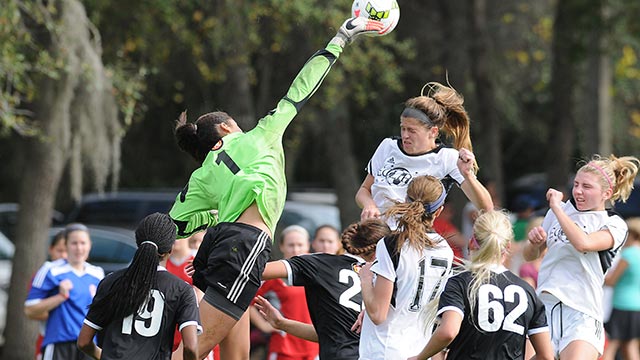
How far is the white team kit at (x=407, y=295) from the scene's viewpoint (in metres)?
5.84

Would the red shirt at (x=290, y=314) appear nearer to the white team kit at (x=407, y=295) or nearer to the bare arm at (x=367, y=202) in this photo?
the bare arm at (x=367, y=202)

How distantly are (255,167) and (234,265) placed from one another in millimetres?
607

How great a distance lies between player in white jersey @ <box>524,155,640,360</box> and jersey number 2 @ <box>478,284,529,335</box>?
49.6 inches

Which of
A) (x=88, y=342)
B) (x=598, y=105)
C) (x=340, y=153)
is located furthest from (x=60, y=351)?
(x=598, y=105)

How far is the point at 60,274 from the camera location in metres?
9.05

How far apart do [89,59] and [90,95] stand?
65 cm

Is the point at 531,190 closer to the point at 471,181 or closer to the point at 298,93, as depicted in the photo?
the point at 471,181

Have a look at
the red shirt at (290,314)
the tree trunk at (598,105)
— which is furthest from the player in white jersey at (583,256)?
the tree trunk at (598,105)

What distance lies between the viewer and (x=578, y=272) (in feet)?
23.3

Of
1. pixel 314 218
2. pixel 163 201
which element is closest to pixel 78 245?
pixel 314 218

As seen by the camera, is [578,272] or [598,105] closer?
[578,272]

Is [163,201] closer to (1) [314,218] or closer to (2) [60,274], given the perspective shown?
(1) [314,218]

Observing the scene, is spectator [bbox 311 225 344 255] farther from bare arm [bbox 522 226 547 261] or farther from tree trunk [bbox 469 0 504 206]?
tree trunk [bbox 469 0 504 206]

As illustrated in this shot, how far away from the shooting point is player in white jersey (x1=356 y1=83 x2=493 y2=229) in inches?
267
